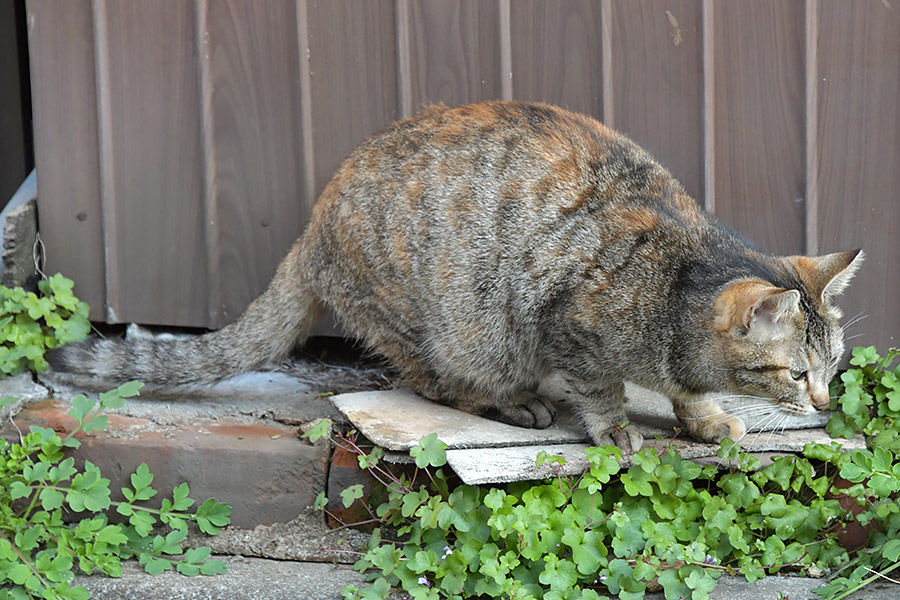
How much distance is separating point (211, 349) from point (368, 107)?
44.8 inches

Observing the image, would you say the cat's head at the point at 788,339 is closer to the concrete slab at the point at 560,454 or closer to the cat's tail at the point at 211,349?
the concrete slab at the point at 560,454

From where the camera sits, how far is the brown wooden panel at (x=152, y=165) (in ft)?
12.9

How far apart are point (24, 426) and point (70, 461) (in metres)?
0.56

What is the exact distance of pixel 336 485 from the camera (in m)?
3.41

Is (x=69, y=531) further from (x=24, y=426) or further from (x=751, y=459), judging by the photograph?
(x=751, y=459)

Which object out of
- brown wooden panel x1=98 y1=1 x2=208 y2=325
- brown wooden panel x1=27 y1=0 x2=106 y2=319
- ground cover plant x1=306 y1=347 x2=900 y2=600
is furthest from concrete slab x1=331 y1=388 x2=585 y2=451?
brown wooden panel x1=27 y1=0 x2=106 y2=319

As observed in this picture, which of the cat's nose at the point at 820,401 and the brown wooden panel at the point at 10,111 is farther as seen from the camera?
the brown wooden panel at the point at 10,111

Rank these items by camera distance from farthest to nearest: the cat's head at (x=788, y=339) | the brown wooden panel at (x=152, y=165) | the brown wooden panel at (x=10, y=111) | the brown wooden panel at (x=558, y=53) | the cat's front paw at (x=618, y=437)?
the brown wooden panel at (x=10, y=111), the brown wooden panel at (x=152, y=165), the brown wooden panel at (x=558, y=53), the cat's front paw at (x=618, y=437), the cat's head at (x=788, y=339)

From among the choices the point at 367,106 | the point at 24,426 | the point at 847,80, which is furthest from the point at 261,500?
the point at 847,80

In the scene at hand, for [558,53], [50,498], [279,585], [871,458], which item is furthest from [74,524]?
[871,458]

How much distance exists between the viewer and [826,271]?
2.95 meters

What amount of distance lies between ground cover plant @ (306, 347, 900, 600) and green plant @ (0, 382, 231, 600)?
1.90ft

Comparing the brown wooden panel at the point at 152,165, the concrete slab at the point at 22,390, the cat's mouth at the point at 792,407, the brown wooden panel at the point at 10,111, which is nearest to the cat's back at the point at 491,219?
the cat's mouth at the point at 792,407

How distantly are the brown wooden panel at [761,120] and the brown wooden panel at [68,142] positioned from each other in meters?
2.51
